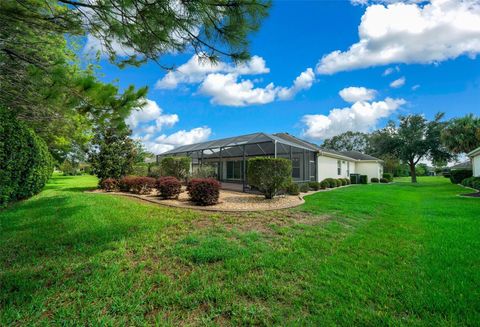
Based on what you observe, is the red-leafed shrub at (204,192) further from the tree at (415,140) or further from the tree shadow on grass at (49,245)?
the tree at (415,140)

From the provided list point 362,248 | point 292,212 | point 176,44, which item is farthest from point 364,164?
point 176,44

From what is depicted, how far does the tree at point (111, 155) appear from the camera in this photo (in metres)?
13.2

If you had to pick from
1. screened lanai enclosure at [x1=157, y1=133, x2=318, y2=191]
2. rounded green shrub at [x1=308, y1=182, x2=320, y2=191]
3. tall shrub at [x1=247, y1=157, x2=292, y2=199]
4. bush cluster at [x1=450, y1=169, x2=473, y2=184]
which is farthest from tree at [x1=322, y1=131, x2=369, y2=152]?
tall shrub at [x1=247, y1=157, x2=292, y2=199]

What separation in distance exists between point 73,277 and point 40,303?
543 mm

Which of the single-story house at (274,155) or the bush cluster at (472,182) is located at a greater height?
the single-story house at (274,155)

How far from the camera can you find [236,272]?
3.14 m

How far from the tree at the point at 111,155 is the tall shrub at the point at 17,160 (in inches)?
137

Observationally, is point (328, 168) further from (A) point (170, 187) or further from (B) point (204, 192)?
(A) point (170, 187)

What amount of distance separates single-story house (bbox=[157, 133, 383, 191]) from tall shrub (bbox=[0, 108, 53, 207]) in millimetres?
8403

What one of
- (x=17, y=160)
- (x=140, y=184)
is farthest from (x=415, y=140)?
(x=17, y=160)

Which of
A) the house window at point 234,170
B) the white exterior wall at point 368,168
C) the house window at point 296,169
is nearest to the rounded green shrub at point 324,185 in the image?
the house window at point 296,169

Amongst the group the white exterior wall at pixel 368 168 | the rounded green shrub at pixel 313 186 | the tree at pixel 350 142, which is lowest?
the rounded green shrub at pixel 313 186

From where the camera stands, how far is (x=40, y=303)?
2.42m

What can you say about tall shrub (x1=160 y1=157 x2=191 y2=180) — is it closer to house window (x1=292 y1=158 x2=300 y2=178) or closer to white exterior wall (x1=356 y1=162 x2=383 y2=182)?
house window (x1=292 y1=158 x2=300 y2=178)
